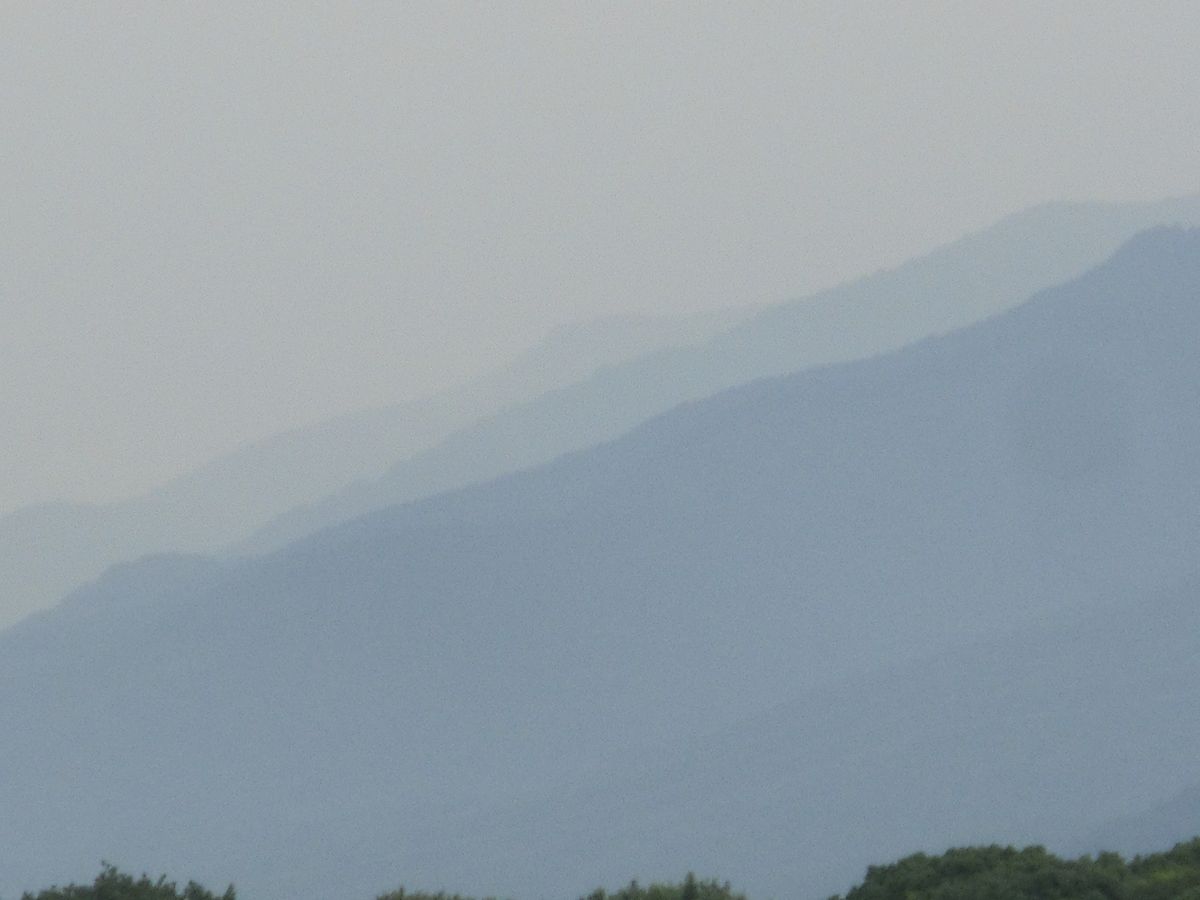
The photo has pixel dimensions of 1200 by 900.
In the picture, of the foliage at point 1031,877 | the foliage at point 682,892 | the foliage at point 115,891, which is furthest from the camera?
the foliage at point 682,892

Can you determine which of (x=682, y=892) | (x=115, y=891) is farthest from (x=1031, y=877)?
(x=115, y=891)

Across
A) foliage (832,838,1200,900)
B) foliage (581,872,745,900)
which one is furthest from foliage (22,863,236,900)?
foliage (832,838,1200,900)

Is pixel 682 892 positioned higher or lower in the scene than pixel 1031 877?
higher

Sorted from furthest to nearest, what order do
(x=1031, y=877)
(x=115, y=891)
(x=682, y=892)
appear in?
(x=682, y=892) < (x=115, y=891) < (x=1031, y=877)

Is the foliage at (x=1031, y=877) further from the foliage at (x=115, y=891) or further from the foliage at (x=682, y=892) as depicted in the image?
the foliage at (x=115, y=891)

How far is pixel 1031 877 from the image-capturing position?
23344 mm

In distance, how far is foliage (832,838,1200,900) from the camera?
2291 centimetres

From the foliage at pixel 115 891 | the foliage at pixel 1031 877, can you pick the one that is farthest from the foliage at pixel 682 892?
the foliage at pixel 115 891

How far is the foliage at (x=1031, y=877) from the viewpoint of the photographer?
2291 centimetres

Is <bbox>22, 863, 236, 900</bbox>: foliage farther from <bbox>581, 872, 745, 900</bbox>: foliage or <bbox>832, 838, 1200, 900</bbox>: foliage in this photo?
<bbox>832, 838, 1200, 900</bbox>: foliage

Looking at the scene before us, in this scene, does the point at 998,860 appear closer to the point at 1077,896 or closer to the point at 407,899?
the point at 1077,896

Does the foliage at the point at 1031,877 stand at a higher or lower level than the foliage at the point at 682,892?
lower

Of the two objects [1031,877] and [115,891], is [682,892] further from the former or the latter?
[115,891]

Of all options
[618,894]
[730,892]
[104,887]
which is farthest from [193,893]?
[730,892]
